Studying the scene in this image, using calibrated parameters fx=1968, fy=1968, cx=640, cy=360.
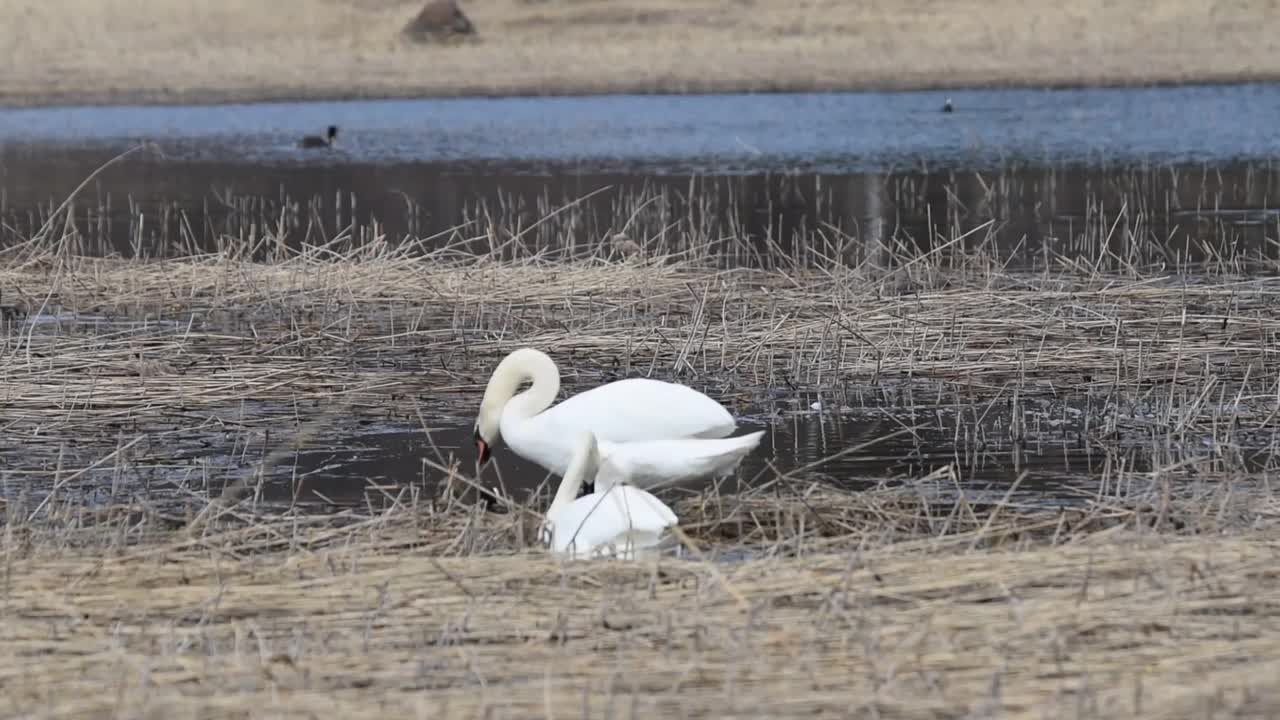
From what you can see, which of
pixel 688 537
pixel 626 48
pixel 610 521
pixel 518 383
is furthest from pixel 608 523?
pixel 626 48

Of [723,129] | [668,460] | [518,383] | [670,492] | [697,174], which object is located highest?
[518,383]

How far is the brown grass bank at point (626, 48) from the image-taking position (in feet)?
116

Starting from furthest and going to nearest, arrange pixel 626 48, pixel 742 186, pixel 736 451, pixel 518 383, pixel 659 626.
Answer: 1. pixel 626 48
2. pixel 742 186
3. pixel 518 383
4. pixel 736 451
5. pixel 659 626

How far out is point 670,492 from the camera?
6305 mm

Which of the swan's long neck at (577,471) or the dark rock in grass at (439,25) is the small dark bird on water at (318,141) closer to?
the dark rock in grass at (439,25)

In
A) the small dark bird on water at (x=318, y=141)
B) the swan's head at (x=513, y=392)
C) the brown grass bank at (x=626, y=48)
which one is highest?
the swan's head at (x=513, y=392)

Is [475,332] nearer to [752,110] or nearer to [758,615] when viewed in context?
[758,615]

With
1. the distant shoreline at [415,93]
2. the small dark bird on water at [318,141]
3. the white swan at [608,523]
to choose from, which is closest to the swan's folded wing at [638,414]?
the white swan at [608,523]

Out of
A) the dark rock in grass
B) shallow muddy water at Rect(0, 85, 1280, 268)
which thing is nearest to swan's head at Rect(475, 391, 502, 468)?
Result: shallow muddy water at Rect(0, 85, 1280, 268)

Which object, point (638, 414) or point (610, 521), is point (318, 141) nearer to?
point (638, 414)

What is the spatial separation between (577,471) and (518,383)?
0.75 metres

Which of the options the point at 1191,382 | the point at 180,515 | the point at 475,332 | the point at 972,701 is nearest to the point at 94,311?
the point at 475,332

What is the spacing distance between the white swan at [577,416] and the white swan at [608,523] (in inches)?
22.0

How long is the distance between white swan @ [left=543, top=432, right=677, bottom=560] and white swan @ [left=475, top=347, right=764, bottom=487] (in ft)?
1.83
